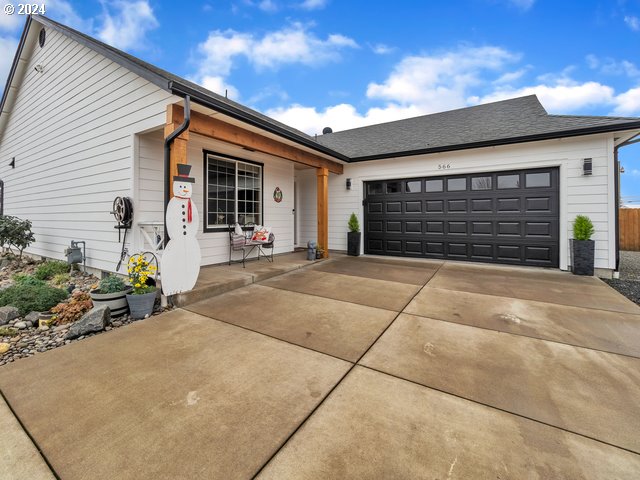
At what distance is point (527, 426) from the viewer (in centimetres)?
152

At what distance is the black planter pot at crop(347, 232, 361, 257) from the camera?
7.41 m

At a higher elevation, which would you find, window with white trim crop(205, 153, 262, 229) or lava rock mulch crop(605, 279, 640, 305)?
window with white trim crop(205, 153, 262, 229)

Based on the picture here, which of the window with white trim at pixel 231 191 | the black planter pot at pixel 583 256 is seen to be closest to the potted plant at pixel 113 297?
the window with white trim at pixel 231 191

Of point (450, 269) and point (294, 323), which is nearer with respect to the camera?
point (294, 323)

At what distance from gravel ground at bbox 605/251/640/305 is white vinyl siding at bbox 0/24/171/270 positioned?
283 inches

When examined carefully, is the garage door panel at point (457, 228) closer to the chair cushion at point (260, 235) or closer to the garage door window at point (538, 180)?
the garage door window at point (538, 180)

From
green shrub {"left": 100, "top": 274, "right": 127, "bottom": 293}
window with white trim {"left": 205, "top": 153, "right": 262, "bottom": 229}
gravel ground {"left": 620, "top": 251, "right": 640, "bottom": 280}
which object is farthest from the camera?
window with white trim {"left": 205, "top": 153, "right": 262, "bottom": 229}

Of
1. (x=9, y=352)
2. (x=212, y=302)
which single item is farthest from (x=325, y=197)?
(x=9, y=352)

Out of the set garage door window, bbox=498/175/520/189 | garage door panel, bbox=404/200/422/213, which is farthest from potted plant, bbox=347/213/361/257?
garage door window, bbox=498/175/520/189

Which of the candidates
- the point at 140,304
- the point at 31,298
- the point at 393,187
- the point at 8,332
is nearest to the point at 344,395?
the point at 140,304

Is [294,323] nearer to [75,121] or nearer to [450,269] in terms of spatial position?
[450,269]

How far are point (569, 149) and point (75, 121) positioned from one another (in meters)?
9.87

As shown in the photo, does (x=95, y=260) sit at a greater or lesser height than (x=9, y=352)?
greater

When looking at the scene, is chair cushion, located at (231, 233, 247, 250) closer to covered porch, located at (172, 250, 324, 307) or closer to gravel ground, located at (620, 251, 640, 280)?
covered porch, located at (172, 250, 324, 307)
